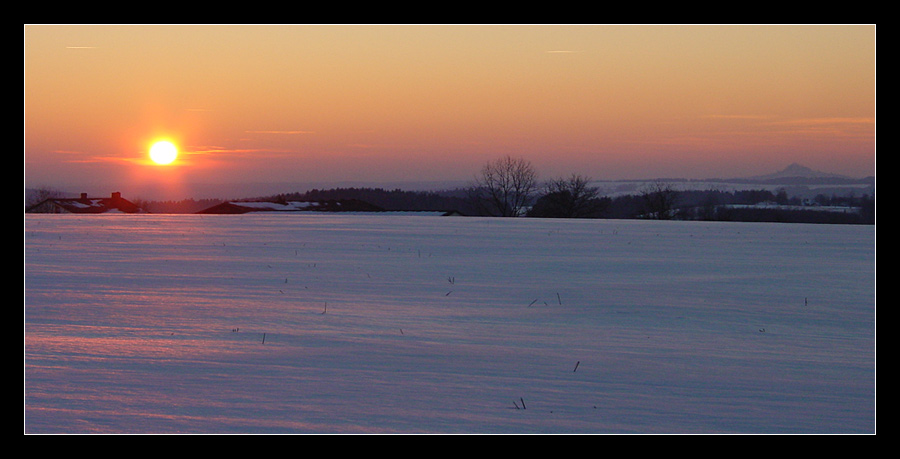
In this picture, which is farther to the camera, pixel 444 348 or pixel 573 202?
pixel 573 202

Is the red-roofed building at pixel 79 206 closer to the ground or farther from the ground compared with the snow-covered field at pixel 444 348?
farther from the ground

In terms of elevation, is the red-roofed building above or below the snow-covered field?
above

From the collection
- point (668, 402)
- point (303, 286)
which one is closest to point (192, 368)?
point (668, 402)

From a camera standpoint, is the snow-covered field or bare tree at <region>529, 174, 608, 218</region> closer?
the snow-covered field

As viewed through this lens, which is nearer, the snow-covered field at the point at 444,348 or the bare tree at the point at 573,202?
the snow-covered field at the point at 444,348

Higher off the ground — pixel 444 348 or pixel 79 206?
pixel 79 206

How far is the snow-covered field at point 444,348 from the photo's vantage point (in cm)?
461

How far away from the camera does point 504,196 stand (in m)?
89.4

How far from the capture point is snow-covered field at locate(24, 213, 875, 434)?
4609mm

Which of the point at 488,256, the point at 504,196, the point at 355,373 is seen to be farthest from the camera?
the point at 504,196

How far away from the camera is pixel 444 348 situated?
6.43m

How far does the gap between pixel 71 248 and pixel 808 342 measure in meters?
15.2

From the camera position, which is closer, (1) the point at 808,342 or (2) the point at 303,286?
(1) the point at 808,342

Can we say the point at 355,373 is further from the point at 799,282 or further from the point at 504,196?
the point at 504,196
